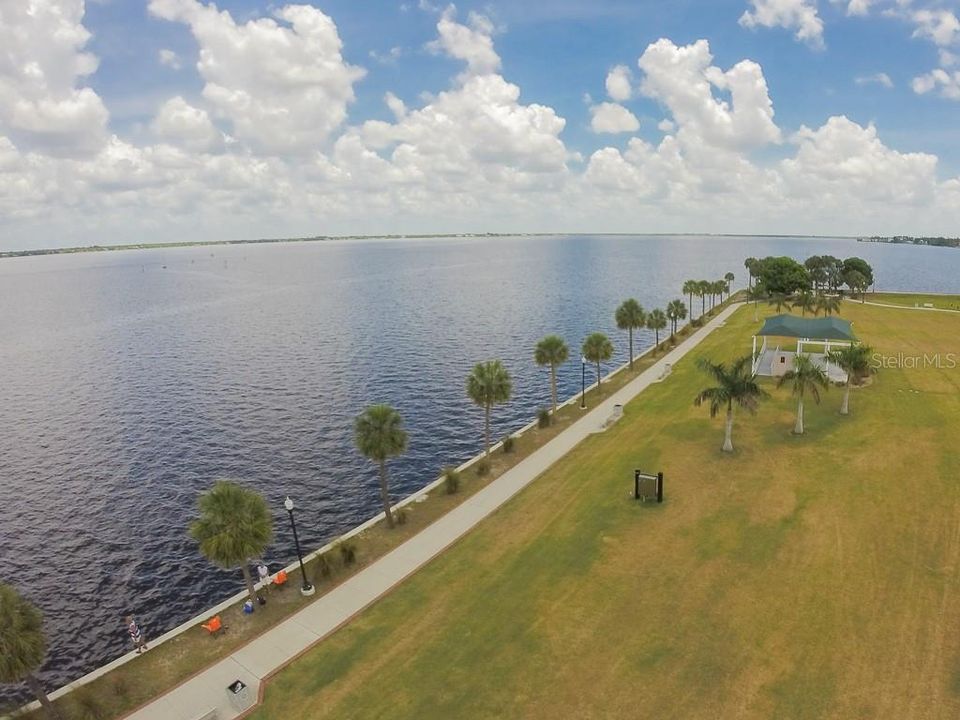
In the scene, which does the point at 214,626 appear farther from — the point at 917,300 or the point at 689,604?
the point at 917,300

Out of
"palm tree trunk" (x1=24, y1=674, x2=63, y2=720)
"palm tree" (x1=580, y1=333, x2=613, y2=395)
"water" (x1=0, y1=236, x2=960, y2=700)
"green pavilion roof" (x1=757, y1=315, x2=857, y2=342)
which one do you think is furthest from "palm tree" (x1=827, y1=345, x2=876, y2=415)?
"palm tree trunk" (x1=24, y1=674, x2=63, y2=720)

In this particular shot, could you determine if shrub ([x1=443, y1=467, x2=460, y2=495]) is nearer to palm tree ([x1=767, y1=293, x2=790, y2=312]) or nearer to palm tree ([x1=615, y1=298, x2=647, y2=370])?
palm tree ([x1=615, y1=298, x2=647, y2=370])

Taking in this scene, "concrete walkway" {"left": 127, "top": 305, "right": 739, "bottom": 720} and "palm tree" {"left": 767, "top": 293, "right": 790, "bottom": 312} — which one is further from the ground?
"palm tree" {"left": 767, "top": 293, "right": 790, "bottom": 312}

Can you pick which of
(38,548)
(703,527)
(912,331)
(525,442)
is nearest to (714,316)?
(912,331)

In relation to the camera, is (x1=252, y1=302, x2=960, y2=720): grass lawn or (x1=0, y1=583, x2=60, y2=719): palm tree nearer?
(x1=0, y1=583, x2=60, y2=719): palm tree

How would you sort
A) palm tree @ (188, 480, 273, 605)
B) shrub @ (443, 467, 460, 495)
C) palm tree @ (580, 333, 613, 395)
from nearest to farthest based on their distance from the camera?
palm tree @ (188, 480, 273, 605), shrub @ (443, 467, 460, 495), palm tree @ (580, 333, 613, 395)

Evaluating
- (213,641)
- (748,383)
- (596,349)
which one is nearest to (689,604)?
(748,383)

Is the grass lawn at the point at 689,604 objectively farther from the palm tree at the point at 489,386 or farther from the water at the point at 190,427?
the water at the point at 190,427
